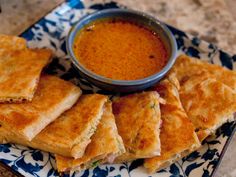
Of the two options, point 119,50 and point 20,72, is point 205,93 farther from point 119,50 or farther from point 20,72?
point 20,72

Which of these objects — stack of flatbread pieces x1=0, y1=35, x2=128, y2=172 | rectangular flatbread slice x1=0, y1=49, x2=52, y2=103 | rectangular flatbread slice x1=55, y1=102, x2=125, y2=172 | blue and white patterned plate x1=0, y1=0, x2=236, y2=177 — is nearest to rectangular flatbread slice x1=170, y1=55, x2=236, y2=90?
blue and white patterned plate x1=0, y1=0, x2=236, y2=177

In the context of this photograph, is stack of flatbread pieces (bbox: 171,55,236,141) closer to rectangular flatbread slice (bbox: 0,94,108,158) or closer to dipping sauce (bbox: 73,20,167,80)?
dipping sauce (bbox: 73,20,167,80)

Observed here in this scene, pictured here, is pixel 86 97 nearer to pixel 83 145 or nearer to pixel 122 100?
pixel 122 100

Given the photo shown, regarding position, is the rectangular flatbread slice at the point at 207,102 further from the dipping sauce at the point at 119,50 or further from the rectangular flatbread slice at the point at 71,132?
the rectangular flatbread slice at the point at 71,132

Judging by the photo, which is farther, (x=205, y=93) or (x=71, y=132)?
(x=205, y=93)

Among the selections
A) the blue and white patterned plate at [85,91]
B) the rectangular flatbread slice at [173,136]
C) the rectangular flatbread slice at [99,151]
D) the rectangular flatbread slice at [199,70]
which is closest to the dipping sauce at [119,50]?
the rectangular flatbread slice at [199,70]

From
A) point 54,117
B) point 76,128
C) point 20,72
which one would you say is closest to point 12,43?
point 20,72

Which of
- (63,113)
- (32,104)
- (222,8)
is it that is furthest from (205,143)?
(222,8)
